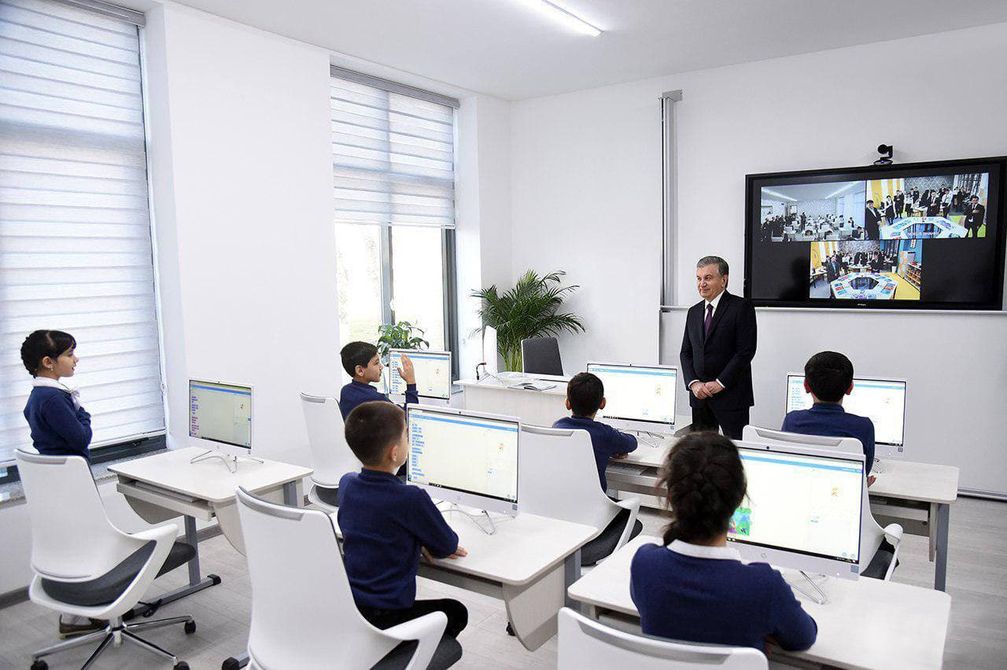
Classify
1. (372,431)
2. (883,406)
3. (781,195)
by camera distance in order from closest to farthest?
(372,431) < (883,406) < (781,195)

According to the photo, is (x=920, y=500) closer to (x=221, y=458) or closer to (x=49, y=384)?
(x=221, y=458)

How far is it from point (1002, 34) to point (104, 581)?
661 cm

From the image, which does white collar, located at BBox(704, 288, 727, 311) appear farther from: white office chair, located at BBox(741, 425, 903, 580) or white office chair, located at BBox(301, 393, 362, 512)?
white office chair, located at BBox(301, 393, 362, 512)

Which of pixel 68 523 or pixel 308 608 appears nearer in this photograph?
pixel 308 608

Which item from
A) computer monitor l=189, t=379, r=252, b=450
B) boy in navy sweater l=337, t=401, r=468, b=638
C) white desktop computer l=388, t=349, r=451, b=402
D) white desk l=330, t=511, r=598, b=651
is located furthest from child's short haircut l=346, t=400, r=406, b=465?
white desktop computer l=388, t=349, r=451, b=402

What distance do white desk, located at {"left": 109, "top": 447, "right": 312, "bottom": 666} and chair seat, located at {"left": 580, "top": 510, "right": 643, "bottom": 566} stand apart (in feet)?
4.86

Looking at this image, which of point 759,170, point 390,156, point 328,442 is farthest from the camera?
point 390,156

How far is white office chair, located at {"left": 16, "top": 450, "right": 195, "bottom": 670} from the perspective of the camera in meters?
2.79

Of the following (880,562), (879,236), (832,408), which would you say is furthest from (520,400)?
(879,236)

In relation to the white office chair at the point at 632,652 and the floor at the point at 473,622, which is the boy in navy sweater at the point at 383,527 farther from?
the floor at the point at 473,622

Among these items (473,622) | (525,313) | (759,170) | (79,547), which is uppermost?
(759,170)

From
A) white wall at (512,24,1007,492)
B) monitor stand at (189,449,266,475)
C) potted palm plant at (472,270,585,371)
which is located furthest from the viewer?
potted palm plant at (472,270,585,371)

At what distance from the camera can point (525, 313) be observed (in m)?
7.05

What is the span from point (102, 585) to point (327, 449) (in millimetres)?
1372
